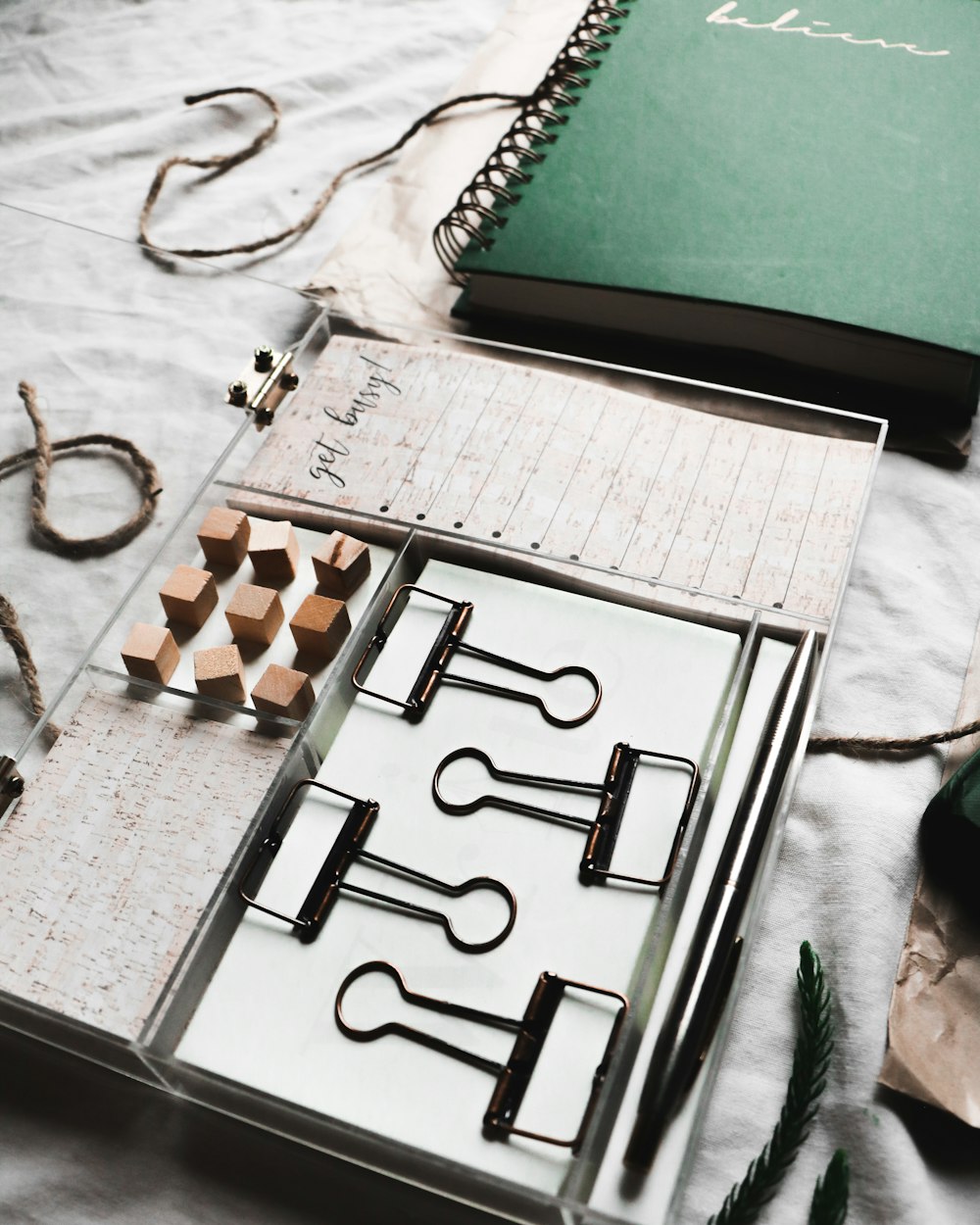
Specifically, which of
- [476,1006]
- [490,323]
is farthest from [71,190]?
[476,1006]

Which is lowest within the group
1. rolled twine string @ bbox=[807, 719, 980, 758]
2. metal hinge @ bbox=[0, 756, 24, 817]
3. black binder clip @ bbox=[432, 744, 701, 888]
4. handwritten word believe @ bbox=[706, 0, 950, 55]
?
metal hinge @ bbox=[0, 756, 24, 817]

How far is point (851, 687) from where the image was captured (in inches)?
30.4

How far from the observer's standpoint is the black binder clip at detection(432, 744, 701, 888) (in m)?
0.63

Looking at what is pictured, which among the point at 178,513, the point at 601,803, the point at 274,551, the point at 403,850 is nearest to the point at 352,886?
the point at 403,850

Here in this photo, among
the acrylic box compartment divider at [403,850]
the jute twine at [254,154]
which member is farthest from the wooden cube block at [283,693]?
the jute twine at [254,154]

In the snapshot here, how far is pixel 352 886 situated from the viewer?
639 millimetres

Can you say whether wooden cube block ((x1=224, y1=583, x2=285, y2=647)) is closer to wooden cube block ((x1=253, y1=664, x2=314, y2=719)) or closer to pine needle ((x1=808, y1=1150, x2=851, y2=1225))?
wooden cube block ((x1=253, y1=664, x2=314, y2=719))

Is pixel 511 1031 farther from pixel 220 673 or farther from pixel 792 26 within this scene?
pixel 792 26

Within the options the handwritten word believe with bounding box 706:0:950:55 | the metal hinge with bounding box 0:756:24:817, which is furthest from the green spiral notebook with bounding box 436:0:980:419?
the metal hinge with bounding box 0:756:24:817

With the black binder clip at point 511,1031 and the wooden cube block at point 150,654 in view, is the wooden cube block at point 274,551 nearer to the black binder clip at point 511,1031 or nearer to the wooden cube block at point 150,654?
the wooden cube block at point 150,654

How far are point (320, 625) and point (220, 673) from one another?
67 mm

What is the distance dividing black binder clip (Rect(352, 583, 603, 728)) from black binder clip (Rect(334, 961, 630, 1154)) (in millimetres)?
159

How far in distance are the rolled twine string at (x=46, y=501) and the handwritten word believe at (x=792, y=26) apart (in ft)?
2.20

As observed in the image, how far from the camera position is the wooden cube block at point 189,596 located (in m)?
0.76
